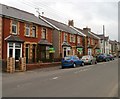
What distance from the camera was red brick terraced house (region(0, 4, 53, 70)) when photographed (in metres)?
31.3

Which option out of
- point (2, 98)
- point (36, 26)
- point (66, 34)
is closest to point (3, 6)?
point (36, 26)

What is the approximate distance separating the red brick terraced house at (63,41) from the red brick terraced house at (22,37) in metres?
3.53

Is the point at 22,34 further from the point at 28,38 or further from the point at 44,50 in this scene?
the point at 44,50

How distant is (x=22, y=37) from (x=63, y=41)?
1670cm

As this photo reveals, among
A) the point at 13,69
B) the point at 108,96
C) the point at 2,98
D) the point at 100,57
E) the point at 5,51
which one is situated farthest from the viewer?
the point at 100,57

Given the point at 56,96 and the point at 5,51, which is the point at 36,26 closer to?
the point at 5,51

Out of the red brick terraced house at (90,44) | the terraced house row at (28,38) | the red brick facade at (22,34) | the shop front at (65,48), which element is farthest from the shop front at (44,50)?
the red brick terraced house at (90,44)

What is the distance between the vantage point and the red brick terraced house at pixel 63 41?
48.4 m

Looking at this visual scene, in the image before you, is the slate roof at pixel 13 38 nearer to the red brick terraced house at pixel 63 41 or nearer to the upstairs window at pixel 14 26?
the upstairs window at pixel 14 26

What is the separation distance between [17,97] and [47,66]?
24.9 m

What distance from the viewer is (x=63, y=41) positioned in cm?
5081

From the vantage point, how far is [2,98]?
409 inches

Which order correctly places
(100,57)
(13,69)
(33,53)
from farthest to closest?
1. (100,57)
2. (33,53)
3. (13,69)

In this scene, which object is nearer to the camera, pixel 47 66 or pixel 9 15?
pixel 9 15
